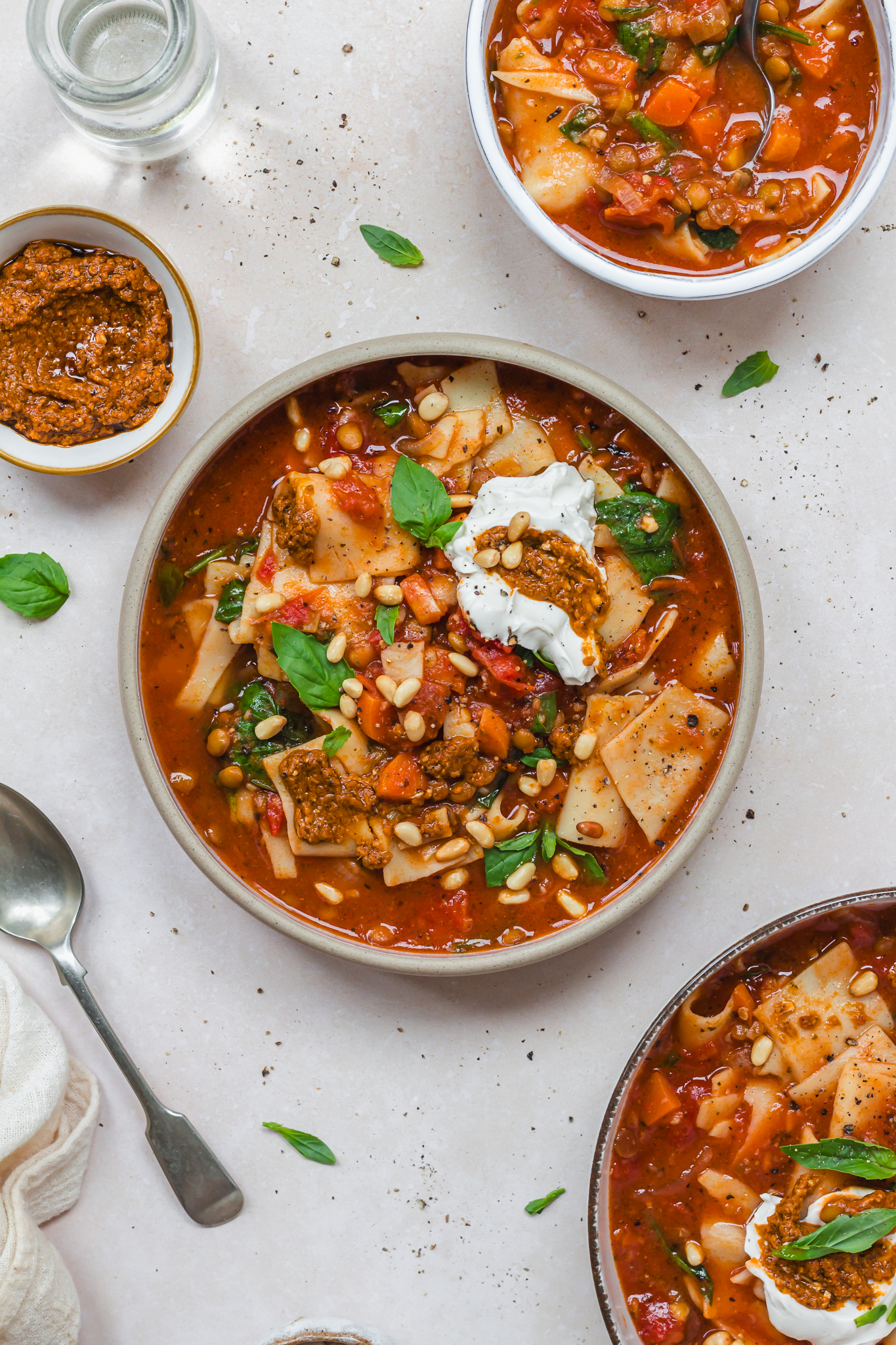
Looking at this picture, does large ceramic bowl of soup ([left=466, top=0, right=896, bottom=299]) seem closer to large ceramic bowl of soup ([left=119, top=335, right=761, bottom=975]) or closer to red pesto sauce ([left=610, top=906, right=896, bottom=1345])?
large ceramic bowl of soup ([left=119, top=335, right=761, bottom=975])

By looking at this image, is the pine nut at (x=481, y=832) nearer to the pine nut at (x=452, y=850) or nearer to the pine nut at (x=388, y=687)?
the pine nut at (x=452, y=850)

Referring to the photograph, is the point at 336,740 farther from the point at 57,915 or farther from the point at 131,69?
the point at 131,69

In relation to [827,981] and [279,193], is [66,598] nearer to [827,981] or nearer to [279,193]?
[279,193]

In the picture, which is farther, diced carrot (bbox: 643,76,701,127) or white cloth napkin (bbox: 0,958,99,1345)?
white cloth napkin (bbox: 0,958,99,1345)

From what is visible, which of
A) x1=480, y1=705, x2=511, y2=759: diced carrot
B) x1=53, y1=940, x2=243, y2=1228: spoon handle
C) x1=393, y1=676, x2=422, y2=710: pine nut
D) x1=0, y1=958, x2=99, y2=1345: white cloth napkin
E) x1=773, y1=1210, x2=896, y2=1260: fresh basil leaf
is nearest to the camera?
x1=773, y1=1210, x2=896, y2=1260: fresh basil leaf

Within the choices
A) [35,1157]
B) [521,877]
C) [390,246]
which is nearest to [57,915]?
[35,1157]

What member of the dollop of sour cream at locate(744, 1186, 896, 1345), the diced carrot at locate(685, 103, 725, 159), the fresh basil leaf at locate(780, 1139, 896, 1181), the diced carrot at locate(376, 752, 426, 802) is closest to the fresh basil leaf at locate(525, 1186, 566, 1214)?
the dollop of sour cream at locate(744, 1186, 896, 1345)

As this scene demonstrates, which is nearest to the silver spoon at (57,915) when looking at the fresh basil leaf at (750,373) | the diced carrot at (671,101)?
the fresh basil leaf at (750,373)
